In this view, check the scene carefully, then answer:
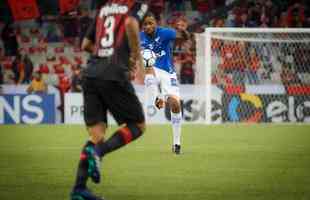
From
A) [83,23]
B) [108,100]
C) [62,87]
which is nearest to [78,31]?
[83,23]

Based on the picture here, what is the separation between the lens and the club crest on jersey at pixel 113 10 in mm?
7519

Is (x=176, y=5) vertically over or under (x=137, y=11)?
under

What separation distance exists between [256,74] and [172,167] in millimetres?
13551

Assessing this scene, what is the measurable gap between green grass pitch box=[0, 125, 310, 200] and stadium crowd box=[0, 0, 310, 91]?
855 centimetres

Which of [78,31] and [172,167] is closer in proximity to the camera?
[172,167]

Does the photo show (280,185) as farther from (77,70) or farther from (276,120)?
(77,70)

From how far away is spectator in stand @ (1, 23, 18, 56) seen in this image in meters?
28.5

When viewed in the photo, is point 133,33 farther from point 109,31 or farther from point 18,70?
point 18,70

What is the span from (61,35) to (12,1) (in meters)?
1.98

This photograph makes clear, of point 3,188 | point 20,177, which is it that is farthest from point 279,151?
point 3,188

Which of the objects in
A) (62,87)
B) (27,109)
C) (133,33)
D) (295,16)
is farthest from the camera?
(295,16)

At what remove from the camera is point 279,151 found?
45.7ft

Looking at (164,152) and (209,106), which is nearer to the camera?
(164,152)

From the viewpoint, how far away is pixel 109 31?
749 cm
